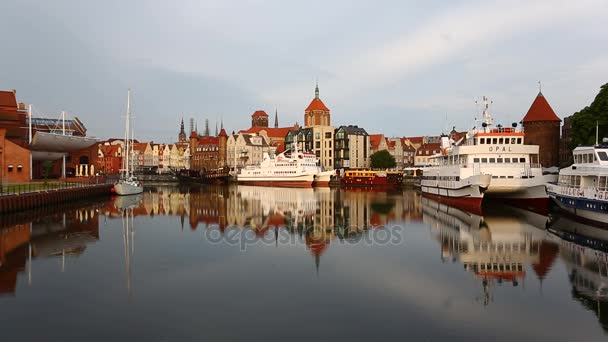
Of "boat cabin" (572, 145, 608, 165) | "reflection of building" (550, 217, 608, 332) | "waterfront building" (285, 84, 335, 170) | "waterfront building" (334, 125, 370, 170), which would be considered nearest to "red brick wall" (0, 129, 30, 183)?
"reflection of building" (550, 217, 608, 332)

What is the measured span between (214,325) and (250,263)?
6.81 meters

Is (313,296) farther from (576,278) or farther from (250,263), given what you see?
(576,278)

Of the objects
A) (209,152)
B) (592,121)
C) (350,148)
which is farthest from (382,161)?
(592,121)

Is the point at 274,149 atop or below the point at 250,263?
atop

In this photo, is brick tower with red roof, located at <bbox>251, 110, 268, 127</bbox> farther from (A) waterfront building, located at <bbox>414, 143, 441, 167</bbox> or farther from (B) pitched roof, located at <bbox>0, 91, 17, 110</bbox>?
(B) pitched roof, located at <bbox>0, 91, 17, 110</bbox>

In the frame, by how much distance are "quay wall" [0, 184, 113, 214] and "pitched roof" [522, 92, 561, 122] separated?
180 feet

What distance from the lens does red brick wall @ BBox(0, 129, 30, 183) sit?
43456 mm

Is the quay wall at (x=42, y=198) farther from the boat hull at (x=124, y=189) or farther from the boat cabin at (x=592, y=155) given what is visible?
the boat cabin at (x=592, y=155)

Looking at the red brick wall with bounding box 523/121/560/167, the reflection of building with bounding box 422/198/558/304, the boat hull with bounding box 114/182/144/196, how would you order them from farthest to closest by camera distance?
1. the red brick wall with bounding box 523/121/560/167
2. the boat hull with bounding box 114/182/144/196
3. the reflection of building with bounding box 422/198/558/304

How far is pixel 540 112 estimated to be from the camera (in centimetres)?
5838

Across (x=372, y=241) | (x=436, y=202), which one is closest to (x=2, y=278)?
(x=372, y=241)

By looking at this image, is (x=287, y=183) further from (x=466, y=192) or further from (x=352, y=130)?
(x=466, y=192)

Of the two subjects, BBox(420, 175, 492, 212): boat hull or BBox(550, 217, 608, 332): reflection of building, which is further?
BBox(420, 175, 492, 212): boat hull

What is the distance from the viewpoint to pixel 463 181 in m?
35.2
